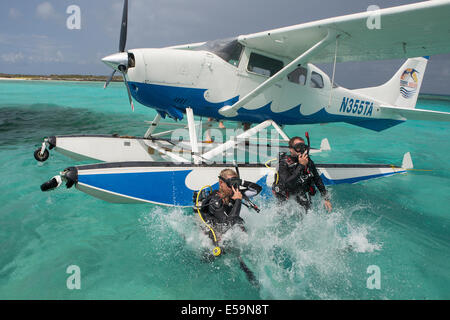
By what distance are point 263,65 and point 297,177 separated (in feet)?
9.55

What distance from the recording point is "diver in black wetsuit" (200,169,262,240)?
9.62 feet

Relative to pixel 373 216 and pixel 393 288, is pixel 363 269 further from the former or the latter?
pixel 373 216

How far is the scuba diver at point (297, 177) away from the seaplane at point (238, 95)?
613mm

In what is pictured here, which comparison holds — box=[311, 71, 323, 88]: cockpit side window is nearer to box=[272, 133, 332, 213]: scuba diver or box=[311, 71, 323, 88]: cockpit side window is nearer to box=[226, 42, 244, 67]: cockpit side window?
box=[226, 42, 244, 67]: cockpit side window

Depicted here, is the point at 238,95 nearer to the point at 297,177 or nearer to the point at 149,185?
the point at 297,177

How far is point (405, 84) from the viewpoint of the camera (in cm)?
870

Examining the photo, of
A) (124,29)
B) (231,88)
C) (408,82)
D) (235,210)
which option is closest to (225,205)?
(235,210)

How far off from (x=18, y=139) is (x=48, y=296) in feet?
26.3

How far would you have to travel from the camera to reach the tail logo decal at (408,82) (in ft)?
28.4

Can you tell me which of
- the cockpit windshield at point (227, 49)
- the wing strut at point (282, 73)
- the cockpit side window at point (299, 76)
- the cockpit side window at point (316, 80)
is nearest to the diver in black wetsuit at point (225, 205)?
the wing strut at point (282, 73)

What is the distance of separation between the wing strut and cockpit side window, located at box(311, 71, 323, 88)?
1257 millimetres

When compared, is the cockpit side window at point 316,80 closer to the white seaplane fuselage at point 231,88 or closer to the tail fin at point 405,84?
the white seaplane fuselage at point 231,88

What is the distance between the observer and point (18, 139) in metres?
8.41
